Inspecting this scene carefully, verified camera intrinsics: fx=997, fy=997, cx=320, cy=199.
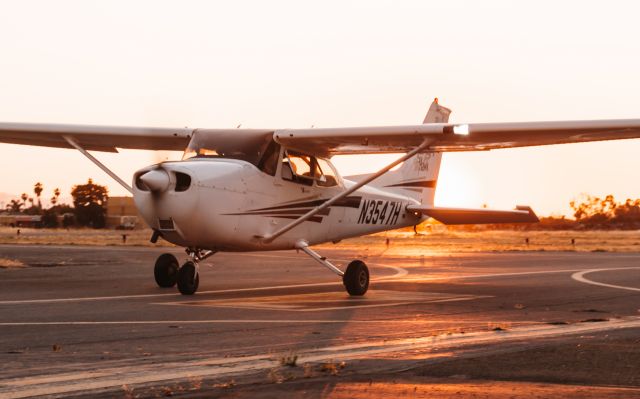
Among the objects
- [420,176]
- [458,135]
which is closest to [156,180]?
[458,135]

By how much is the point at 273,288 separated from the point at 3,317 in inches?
271

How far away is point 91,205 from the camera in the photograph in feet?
424

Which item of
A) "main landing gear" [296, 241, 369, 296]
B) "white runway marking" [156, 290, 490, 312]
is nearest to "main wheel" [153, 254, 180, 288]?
"white runway marking" [156, 290, 490, 312]

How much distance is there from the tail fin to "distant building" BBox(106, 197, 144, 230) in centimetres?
10437

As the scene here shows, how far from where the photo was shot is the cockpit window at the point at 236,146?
16484 millimetres

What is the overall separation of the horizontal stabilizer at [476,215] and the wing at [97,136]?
561 centimetres

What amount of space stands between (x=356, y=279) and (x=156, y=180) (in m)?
4.02

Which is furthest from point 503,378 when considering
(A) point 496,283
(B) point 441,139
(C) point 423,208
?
(C) point 423,208

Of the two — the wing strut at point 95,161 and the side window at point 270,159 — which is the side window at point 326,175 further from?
the wing strut at point 95,161

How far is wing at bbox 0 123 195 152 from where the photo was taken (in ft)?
62.5

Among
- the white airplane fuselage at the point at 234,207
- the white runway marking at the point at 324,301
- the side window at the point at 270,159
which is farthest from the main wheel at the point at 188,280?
the side window at the point at 270,159

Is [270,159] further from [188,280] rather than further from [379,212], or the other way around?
[379,212]

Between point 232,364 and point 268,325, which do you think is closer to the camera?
point 232,364

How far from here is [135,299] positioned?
15.2 metres
